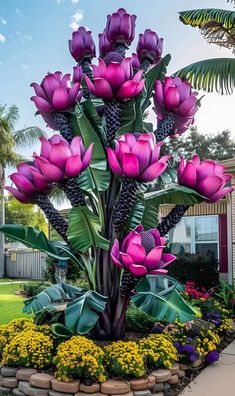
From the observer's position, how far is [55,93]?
179 inches

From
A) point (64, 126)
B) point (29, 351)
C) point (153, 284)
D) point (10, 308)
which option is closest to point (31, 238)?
point (29, 351)

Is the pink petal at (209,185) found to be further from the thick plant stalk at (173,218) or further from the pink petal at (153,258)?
the pink petal at (153,258)

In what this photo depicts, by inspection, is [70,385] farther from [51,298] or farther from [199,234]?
[199,234]

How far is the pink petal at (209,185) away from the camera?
423 cm

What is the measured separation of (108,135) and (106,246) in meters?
1.45

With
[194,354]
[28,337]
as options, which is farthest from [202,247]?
[28,337]

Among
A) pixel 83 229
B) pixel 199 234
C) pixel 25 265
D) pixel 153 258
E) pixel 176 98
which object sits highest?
pixel 176 98

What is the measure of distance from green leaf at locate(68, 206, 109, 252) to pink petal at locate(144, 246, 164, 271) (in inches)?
26.5

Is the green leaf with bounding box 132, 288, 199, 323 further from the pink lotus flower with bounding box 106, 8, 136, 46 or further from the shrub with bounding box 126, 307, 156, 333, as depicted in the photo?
the pink lotus flower with bounding box 106, 8, 136, 46

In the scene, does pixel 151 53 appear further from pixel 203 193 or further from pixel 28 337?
pixel 28 337

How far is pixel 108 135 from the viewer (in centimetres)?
497

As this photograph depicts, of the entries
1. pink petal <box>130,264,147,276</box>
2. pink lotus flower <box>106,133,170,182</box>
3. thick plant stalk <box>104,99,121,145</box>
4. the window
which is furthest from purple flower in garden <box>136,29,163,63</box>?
the window

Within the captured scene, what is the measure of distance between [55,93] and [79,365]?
291 centimetres

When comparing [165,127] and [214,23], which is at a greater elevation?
[214,23]
